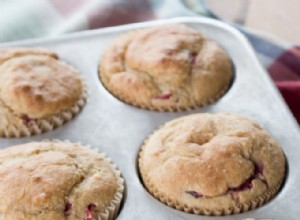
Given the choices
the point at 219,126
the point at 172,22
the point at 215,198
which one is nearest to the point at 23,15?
the point at 172,22

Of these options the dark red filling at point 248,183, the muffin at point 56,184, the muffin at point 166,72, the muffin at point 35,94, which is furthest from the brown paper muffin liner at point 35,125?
the dark red filling at point 248,183

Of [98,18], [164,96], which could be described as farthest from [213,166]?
[98,18]

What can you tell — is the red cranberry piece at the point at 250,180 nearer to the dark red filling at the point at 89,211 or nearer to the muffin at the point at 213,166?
the muffin at the point at 213,166

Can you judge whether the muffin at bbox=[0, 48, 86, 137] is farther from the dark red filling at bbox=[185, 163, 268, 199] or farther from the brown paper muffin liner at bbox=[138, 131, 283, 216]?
the dark red filling at bbox=[185, 163, 268, 199]

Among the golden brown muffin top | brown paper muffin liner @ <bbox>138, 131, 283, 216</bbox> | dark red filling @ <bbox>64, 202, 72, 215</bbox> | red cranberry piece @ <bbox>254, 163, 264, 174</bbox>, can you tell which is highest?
the golden brown muffin top

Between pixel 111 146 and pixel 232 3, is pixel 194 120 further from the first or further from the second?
pixel 232 3

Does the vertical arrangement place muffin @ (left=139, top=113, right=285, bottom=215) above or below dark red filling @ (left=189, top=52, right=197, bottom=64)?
below

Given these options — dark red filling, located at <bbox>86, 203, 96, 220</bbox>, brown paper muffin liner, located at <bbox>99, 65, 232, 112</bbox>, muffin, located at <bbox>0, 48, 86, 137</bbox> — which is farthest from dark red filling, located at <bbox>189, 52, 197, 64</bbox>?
dark red filling, located at <bbox>86, 203, 96, 220</bbox>

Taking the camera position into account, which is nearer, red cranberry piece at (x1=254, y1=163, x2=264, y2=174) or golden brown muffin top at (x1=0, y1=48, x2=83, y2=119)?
red cranberry piece at (x1=254, y1=163, x2=264, y2=174)
